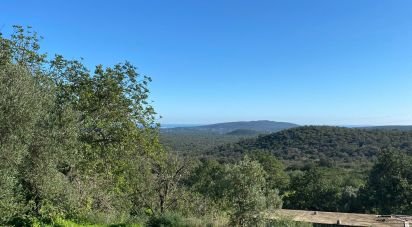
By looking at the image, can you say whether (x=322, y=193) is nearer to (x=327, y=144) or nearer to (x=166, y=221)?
(x=166, y=221)

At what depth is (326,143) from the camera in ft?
270

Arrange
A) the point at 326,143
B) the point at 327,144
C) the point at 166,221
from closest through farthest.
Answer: the point at 166,221 < the point at 327,144 < the point at 326,143

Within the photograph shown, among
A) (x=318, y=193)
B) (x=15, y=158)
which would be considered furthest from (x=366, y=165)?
(x=15, y=158)

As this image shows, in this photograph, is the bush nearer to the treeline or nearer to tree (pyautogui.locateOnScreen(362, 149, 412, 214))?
the treeline

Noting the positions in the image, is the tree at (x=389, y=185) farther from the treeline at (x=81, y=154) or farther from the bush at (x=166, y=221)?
the bush at (x=166, y=221)

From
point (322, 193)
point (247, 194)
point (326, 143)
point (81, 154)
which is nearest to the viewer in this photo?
point (81, 154)

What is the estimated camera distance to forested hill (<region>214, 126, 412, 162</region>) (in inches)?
2795

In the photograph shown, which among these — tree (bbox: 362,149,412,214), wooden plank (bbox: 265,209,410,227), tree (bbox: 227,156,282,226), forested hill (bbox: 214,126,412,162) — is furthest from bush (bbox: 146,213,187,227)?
forested hill (bbox: 214,126,412,162)

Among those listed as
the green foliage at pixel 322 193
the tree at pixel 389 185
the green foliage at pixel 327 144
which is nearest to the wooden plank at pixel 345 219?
the tree at pixel 389 185

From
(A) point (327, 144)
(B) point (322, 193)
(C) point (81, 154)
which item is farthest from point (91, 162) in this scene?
(A) point (327, 144)

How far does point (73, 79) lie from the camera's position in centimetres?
1373

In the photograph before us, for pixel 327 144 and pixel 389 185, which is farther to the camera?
pixel 327 144

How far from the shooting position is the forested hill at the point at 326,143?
71.0 meters

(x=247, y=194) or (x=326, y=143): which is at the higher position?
(x=247, y=194)
